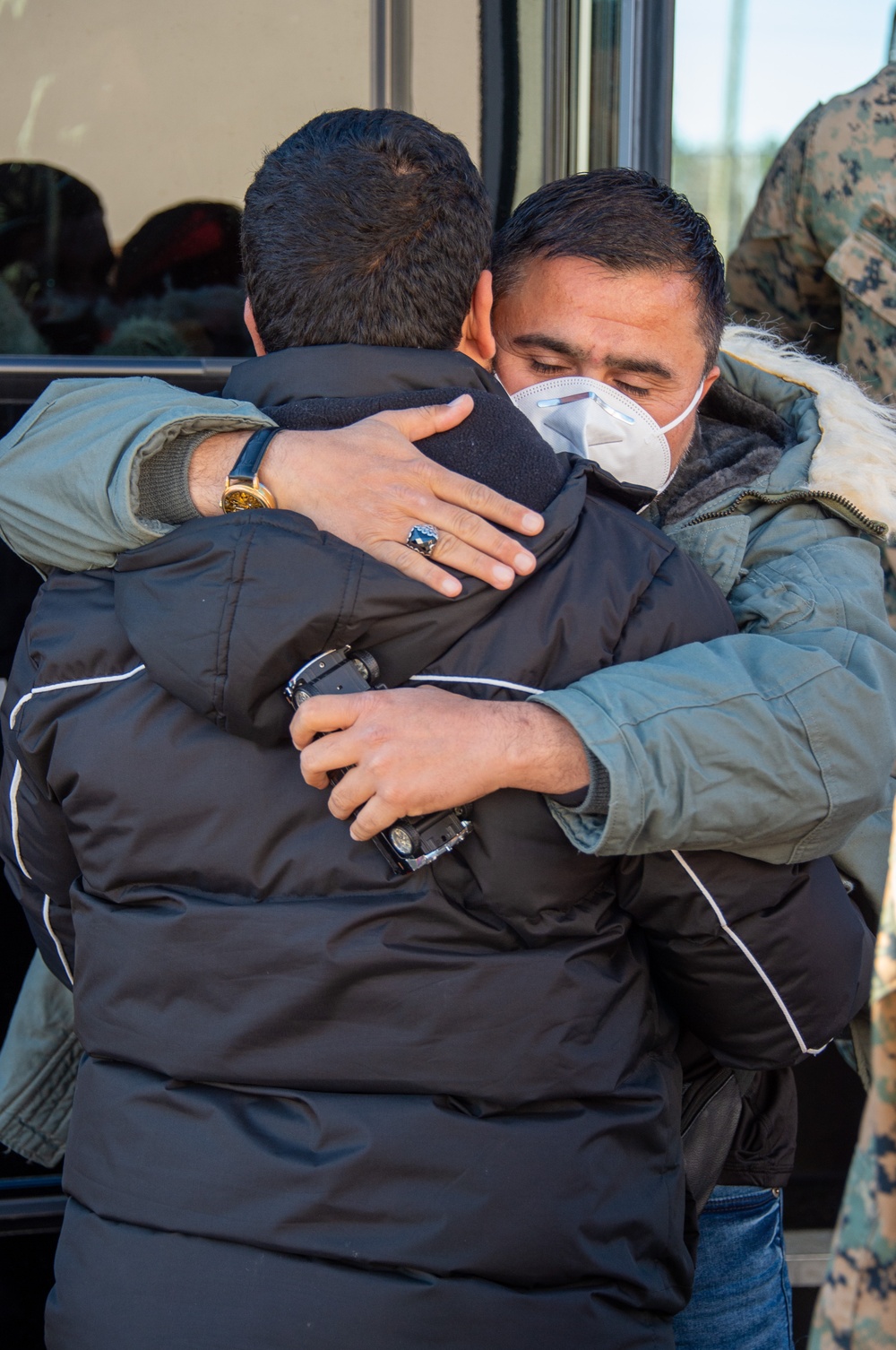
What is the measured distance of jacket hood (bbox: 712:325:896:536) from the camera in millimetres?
1827

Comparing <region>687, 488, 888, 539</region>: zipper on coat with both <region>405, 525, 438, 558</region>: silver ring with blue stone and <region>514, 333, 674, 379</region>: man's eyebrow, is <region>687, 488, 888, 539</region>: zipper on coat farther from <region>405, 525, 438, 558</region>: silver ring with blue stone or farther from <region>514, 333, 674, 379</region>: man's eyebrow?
<region>405, 525, 438, 558</region>: silver ring with blue stone

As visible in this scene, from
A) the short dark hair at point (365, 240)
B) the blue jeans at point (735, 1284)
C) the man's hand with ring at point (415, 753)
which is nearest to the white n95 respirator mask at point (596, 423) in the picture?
the short dark hair at point (365, 240)

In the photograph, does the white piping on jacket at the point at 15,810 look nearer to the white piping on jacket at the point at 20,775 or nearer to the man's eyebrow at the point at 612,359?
the white piping on jacket at the point at 20,775

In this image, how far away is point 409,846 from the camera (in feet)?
4.25

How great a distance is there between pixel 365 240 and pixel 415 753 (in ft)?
2.06

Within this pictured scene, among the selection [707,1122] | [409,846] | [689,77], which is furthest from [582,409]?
[689,77]

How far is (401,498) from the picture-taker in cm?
139

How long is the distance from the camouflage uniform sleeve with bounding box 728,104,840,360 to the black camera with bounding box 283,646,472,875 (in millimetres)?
1887

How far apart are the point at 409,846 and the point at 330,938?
13cm

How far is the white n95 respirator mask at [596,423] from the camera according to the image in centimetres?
194

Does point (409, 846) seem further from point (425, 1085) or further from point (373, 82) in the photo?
point (373, 82)

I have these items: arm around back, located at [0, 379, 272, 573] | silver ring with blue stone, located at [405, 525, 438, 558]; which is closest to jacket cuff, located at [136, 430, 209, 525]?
arm around back, located at [0, 379, 272, 573]

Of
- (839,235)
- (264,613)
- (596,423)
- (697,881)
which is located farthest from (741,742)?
(839,235)

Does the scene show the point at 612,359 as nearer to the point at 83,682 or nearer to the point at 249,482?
the point at 249,482
